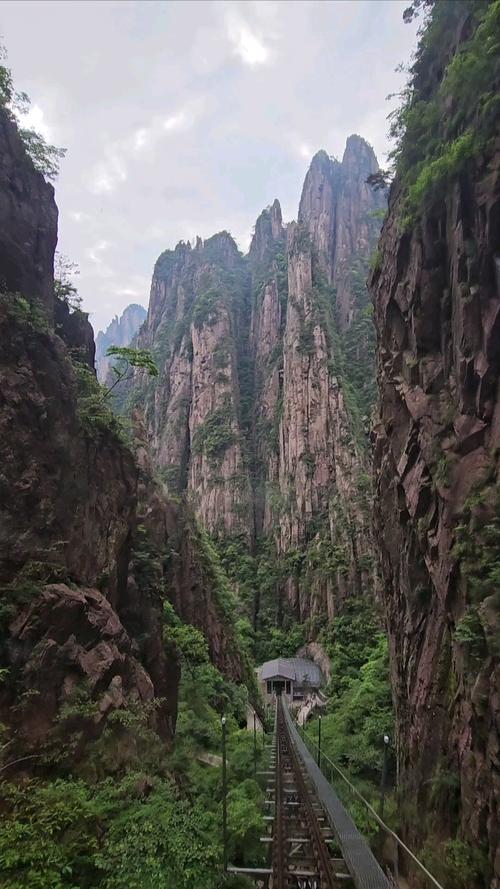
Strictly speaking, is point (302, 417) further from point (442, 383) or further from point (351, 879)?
point (351, 879)

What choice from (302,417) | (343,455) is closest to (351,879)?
(343,455)

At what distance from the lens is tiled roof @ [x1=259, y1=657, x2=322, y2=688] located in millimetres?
50922

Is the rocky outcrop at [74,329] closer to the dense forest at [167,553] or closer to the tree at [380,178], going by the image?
the dense forest at [167,553]

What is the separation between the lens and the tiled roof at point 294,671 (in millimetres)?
50922

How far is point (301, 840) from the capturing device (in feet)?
44.3

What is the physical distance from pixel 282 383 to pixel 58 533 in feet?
261

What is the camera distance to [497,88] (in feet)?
39.5

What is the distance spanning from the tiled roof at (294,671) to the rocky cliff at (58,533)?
3520cm

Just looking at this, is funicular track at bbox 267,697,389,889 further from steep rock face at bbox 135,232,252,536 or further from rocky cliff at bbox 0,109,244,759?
steep rock face at bbox 135,232,252,536

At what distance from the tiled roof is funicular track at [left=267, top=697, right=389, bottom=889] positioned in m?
31.0

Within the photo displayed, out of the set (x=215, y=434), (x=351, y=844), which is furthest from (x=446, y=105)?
(x=215, y=434)

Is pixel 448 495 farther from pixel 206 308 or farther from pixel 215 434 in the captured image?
pixel 206 308

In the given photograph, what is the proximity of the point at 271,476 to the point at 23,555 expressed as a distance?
235 feet

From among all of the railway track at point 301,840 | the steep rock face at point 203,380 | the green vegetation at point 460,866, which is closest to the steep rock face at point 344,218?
the steep rock face at point 203,380
